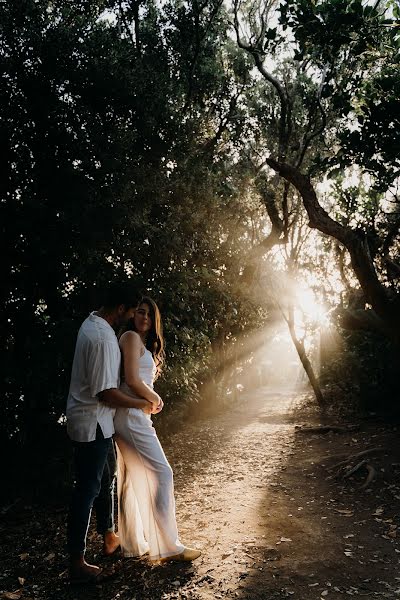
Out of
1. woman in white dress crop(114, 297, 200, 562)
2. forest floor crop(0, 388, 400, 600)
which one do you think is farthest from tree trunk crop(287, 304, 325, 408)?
woman in white dress crop(114, 297, 200, 562)

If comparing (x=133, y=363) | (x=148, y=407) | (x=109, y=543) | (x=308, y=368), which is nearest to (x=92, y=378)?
(x=133, y=363)

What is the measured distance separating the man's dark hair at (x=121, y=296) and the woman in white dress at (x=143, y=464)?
0.20m

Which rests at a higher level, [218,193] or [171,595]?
[218,193]

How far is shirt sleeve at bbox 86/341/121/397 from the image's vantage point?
3748 millimetres

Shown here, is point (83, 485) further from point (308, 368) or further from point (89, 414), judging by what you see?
point (308, 368)

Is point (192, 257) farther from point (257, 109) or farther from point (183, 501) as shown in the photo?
point (257, 109)

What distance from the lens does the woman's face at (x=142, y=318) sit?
13.9 feet

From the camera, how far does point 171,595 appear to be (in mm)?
3736

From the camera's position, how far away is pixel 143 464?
163 inches

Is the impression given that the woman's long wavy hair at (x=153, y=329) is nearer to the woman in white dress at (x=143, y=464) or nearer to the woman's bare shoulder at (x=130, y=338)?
the woman in white dress at (x=143, y=464)

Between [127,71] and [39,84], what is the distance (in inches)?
66.3

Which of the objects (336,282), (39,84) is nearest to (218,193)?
(39,84)

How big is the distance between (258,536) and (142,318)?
2.92 m

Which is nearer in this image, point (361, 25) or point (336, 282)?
point (361, 25)
